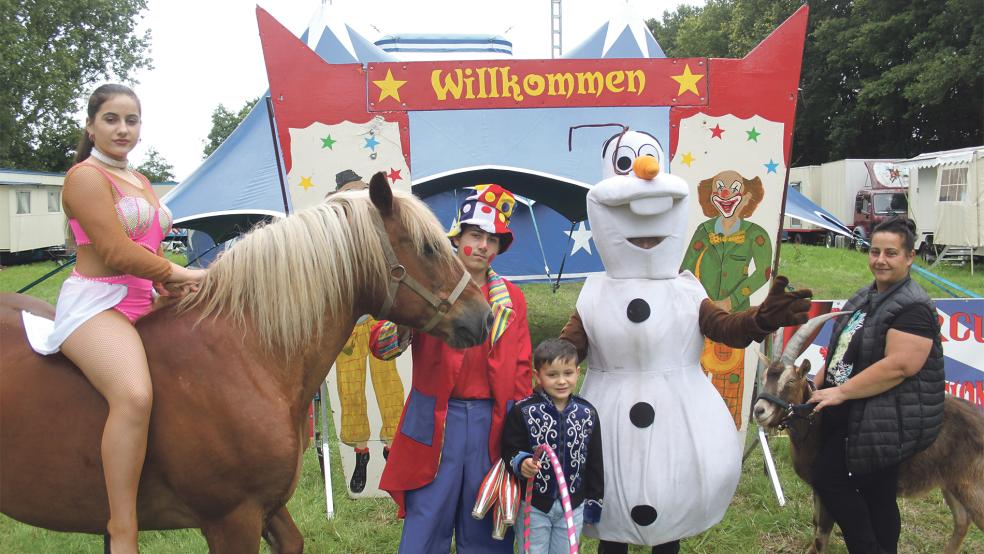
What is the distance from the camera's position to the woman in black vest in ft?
9.57

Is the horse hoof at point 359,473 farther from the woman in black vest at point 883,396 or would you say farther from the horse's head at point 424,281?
the woman in black vest at point 883,396

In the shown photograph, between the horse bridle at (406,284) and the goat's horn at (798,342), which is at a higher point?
the horse bridle at (406,284)

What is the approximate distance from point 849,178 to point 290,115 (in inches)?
821

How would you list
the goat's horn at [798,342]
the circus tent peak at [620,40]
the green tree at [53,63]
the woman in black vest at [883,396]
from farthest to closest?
the green tree at [53,63] < the circus tent peak at [620,40] < the goat's horn at [798,342] < the woman in black vest at [883,396]

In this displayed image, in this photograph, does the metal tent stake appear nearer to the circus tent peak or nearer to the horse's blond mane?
the horse's blond mane

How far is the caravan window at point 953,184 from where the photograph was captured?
1421cm

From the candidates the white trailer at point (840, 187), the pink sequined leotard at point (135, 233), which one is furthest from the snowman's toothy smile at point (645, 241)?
the white trailer at point (840, 187)

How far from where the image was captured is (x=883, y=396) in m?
2.97

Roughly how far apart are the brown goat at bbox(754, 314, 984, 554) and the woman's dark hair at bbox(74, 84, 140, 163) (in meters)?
2.88

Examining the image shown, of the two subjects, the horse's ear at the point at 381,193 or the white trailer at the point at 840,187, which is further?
the white trailer at the point at 840,187

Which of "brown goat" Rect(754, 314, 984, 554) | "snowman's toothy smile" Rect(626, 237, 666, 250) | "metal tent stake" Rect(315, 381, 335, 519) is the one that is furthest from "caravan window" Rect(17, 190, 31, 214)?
"brown goat" Rect(754, 314, 984, 554)

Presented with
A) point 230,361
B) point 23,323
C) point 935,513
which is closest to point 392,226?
point 230,361

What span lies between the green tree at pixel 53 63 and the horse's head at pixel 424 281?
28.5 m

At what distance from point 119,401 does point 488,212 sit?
1.33m
